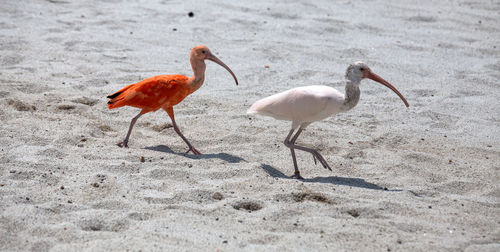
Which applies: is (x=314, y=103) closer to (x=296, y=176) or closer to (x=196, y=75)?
(x=296, y=176)

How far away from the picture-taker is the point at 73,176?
4.98 m

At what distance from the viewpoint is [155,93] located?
5.84 meters

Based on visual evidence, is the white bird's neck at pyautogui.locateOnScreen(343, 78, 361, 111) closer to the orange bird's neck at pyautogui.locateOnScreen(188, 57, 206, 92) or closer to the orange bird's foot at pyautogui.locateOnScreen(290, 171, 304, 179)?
the orange bird's foot at pyautogui.locateOnScreen(290, 171, 304, 179)

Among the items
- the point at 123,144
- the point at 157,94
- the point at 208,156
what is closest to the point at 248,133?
the point at 208,156

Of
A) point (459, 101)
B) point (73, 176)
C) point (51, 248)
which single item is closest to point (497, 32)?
point (459, 101)

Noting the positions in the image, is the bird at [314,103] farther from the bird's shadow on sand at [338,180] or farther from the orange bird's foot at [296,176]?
the bird's shadow on sand at [338,180]

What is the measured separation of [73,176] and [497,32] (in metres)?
7.60

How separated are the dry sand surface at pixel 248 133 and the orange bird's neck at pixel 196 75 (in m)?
0.58

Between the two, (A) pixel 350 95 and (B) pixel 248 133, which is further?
(B) pixel 248 133

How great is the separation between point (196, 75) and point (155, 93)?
45 centimetres

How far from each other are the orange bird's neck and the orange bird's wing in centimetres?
7

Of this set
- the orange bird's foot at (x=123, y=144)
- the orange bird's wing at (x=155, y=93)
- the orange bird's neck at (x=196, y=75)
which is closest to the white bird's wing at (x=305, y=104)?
the orange bird's neck at (x=196, y=75)

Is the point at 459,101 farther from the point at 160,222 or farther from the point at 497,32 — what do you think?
the point at 160,222

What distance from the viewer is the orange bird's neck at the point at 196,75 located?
598 centimetres
